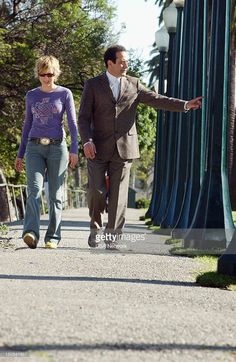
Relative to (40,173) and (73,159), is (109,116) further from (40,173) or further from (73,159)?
(40,173)

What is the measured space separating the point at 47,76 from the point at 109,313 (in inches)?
187

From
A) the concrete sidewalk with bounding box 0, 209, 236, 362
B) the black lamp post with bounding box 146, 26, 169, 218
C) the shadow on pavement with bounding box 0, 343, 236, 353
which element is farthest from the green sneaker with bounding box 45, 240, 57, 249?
the black lamp post with bounding box 146, 26, 169, 218

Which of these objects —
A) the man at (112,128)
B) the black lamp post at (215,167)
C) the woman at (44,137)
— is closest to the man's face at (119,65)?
the man at (112,128)

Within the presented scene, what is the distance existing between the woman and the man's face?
49 cm

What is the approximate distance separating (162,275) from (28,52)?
23390 millimetres

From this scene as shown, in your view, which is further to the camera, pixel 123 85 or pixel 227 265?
pixel 123 85

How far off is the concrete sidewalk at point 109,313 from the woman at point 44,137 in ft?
3.47

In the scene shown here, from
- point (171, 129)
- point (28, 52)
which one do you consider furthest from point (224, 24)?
point (28, 52)

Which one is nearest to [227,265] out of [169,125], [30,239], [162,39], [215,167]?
[30,239]

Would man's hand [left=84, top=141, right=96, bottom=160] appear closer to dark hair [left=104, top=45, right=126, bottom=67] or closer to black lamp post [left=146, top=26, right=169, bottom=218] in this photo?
dark hair [left=104, top=45, right=126, bottom=67]

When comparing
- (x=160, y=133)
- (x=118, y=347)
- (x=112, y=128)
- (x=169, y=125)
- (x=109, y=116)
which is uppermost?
(x=160, y=133)

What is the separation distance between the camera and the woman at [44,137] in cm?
962

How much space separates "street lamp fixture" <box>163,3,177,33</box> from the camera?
67.9 ft

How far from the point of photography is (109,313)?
205 inches
